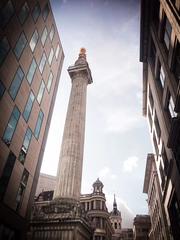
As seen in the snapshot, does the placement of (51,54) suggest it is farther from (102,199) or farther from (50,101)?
(102,199)

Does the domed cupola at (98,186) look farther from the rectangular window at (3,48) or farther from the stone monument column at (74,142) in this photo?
the rectangular window at (3,48)

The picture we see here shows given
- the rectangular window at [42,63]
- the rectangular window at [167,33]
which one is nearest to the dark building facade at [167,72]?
the rectangular window at [167,33]

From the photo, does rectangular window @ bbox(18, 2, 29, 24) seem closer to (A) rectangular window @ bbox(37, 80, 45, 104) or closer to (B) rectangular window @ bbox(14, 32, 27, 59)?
(B) rectangular window @ bbox(14, 32, 27, 59)

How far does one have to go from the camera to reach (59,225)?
3081cm

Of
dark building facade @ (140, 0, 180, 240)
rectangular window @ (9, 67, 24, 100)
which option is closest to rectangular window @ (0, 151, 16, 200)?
rectangular window @ (9, 67, 24, 100)

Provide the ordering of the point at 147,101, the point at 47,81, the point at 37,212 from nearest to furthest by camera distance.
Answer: the point at 47,81 → the point at 37,212 → the point at 147,101

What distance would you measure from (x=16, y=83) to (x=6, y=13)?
20.3 ft

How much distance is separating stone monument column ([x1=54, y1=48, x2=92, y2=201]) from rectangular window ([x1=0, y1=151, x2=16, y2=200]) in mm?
18033

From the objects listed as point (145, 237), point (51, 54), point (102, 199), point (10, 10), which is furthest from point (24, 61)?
point (145, 237)

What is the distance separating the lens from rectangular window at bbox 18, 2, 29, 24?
925 inches

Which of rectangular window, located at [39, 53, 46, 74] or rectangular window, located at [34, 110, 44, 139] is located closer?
rectangular window, located at [34, 110, 44, 139]

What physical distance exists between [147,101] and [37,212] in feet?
76.1

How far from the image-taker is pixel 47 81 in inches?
1200

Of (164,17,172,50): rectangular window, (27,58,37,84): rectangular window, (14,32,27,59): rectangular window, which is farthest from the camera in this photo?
(27,58,37,84): rectangular window
